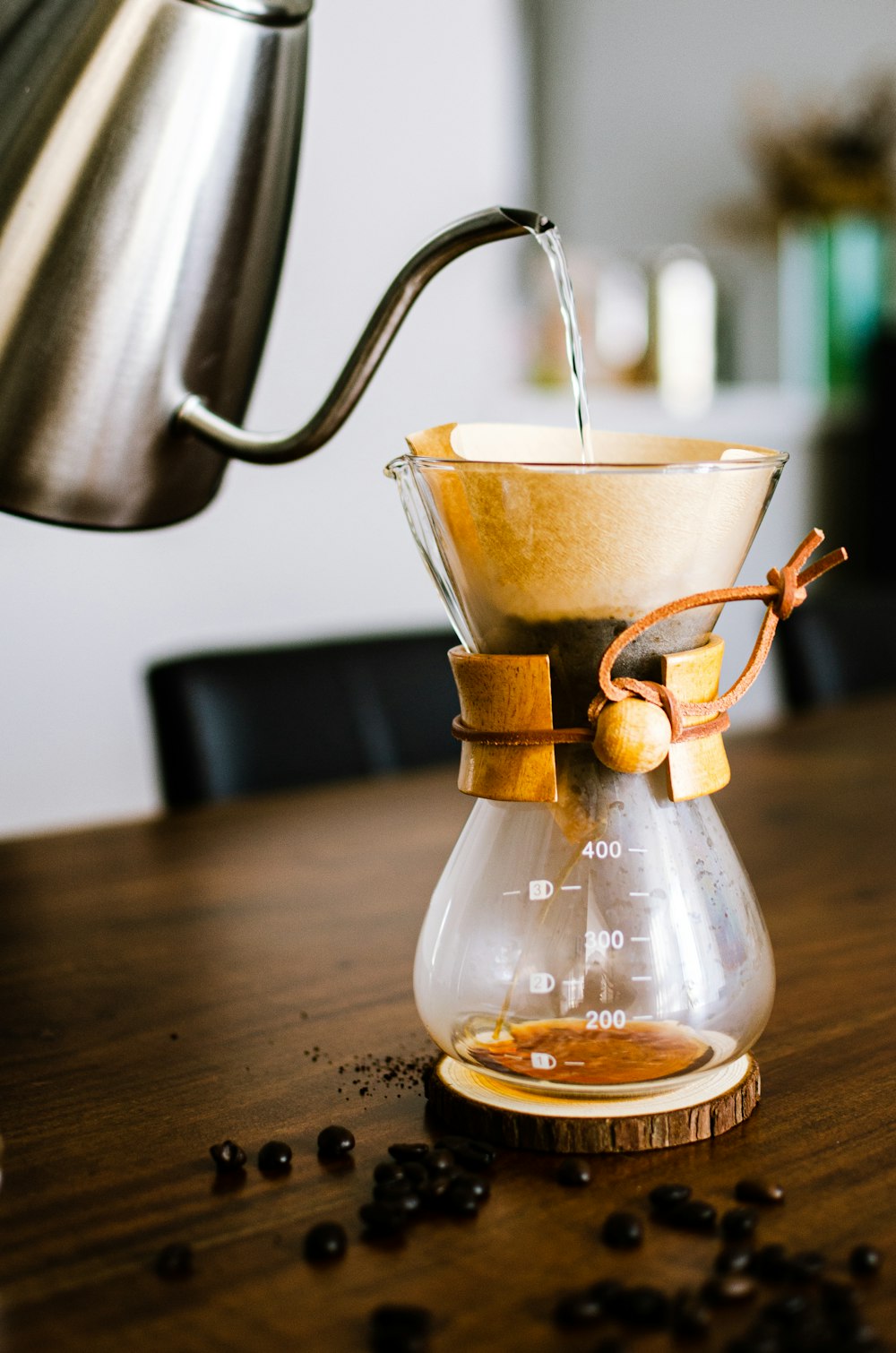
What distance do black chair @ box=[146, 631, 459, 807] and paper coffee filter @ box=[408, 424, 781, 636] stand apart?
0.87 metres

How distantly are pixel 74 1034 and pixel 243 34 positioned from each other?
47cm

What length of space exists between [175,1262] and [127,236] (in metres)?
0.41

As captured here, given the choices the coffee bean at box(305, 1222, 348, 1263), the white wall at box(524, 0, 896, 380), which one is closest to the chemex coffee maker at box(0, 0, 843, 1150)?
the coffee bean at box(305, 1222, 348, 1263)

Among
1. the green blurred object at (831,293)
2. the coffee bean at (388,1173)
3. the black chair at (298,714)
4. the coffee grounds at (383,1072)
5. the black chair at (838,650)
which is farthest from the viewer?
the green blurred object at (831,293)

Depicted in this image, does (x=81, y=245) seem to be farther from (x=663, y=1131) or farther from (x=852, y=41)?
(x=852, y=41)

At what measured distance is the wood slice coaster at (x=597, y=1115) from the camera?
0.57 meters

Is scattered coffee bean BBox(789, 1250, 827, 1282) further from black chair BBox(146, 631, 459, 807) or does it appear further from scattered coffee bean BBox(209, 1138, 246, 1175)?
black chair BBox(146, 631, 459, 807)

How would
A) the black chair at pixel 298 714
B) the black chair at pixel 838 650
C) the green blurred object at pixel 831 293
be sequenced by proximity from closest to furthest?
the black chair at pixel 298 714, the black chair at pixel 838 650, the green blurred object at pixel 831 293

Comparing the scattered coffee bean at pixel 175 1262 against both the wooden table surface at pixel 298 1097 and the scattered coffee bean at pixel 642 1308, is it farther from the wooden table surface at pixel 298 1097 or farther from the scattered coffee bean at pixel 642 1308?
the scattered coffee bean at pixel 642 1308

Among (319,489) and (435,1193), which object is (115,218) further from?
(319,489)

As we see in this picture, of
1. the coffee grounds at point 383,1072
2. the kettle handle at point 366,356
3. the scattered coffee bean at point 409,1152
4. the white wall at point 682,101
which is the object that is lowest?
the coffee grounds at point 383,1072

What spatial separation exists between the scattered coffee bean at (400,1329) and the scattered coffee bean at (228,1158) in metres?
0.12

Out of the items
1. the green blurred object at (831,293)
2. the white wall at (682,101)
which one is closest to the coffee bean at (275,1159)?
the green blurred object at (831,293)

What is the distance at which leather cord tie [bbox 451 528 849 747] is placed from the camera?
1.88 feet
